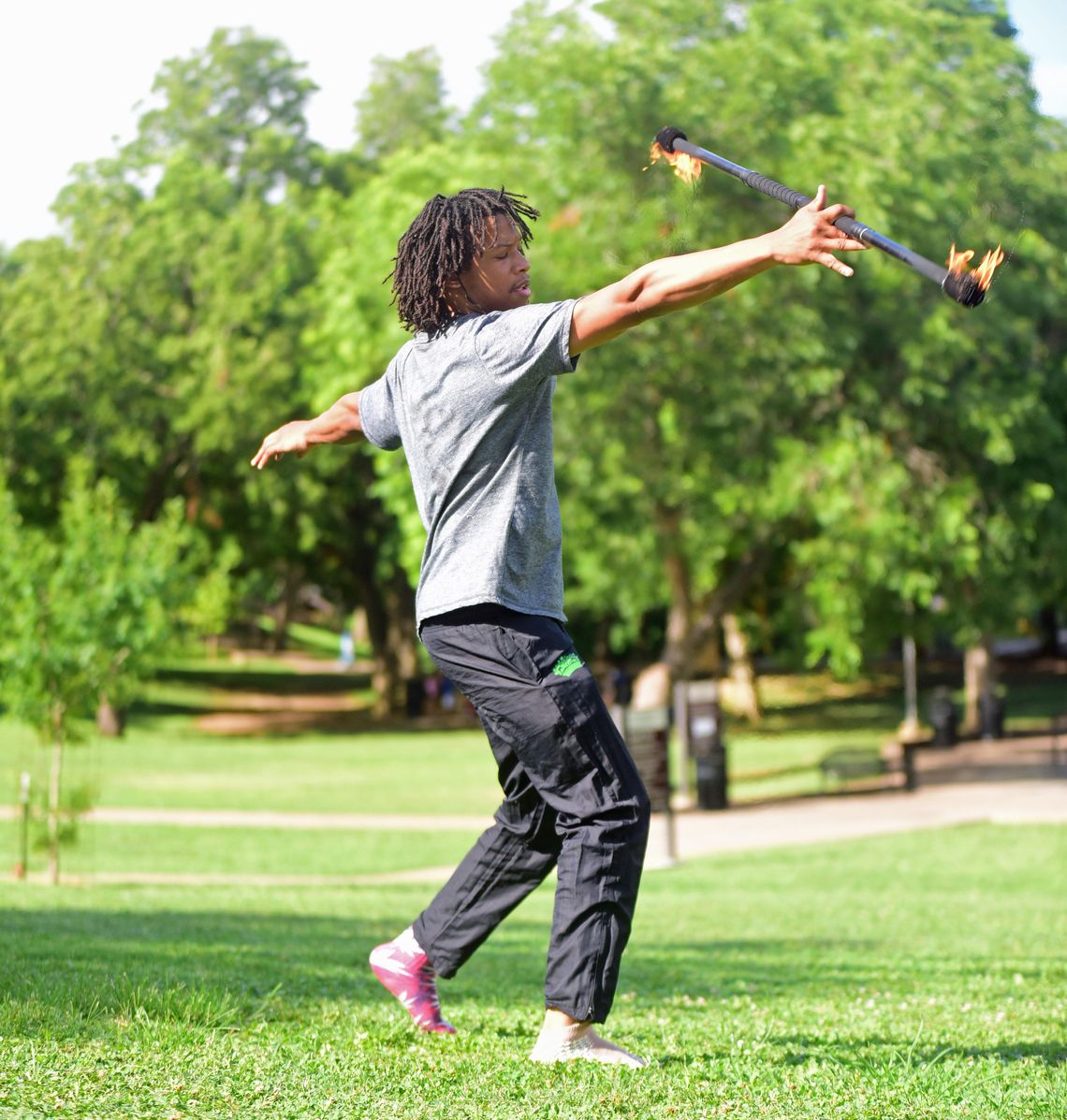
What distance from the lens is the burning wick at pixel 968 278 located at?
3551mm

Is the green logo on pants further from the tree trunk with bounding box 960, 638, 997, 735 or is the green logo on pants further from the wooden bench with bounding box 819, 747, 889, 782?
the tree trunk with bounding box 960, 638, 997, 735

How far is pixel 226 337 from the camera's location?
121 feet

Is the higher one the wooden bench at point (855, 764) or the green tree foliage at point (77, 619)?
the green tree foliage at point (77, 619)

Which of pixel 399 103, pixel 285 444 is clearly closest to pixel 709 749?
pixel 285 444

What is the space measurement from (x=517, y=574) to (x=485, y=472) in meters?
0.28

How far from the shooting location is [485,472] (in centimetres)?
413

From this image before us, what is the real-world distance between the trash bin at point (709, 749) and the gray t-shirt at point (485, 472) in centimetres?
2047

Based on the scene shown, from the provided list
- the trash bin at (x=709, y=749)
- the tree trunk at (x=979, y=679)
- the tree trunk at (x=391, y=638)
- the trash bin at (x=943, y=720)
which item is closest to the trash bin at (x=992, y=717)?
the tree trunk at (x=979, y=679)

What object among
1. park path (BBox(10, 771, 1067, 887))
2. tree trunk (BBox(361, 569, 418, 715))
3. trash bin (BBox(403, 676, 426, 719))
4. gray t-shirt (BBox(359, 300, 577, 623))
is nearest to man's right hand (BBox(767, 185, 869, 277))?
gray t-shirt (BBox(359, 300, 577, 623))

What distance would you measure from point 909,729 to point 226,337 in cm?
1782

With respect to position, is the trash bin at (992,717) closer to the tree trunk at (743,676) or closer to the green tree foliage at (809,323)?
the tree trunk at (743,676)

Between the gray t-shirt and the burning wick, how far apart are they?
1.00 m

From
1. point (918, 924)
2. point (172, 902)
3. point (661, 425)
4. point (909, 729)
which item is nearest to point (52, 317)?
point (661, 425)

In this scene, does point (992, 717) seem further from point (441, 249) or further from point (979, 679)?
point (441, 249)
